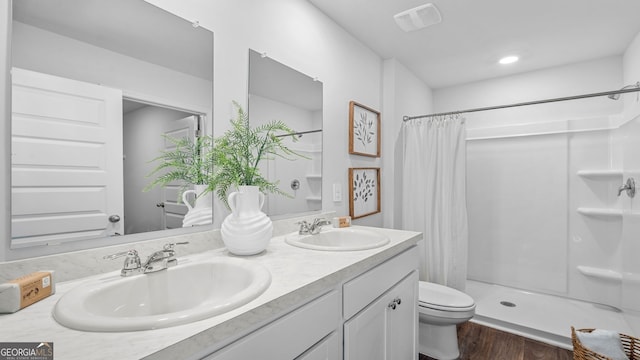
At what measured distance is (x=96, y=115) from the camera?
2.99 feet

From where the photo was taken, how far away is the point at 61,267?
2.69ft

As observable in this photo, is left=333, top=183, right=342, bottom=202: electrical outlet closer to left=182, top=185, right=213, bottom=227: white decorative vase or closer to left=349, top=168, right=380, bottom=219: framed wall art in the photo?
left=349, top=168, right=380, bottom=219: framed wall art

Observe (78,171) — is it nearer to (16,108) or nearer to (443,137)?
(16,108)

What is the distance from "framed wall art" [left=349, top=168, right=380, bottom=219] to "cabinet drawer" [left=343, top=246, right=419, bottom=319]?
0.68 m

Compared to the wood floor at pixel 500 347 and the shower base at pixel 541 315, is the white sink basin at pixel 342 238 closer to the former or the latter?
the wood floor at pixel 500 347

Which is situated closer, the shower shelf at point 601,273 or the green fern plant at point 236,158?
the green fern plant at point 236,158

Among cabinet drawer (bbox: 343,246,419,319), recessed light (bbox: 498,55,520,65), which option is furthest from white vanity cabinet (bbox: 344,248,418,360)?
recessed light (bbox: 498,55,520,65)

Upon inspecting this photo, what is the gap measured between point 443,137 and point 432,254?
1.05 metres

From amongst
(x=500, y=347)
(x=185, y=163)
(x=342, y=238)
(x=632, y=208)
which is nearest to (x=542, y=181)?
(x=632, y=208)

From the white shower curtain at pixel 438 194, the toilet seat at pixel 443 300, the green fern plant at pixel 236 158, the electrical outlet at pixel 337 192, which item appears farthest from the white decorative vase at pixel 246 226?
the white shower curtain at pixel 438 194

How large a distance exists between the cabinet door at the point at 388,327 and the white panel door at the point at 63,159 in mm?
935

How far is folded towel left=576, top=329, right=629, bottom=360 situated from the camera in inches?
50.5

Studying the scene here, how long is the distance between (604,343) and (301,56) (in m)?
2.13

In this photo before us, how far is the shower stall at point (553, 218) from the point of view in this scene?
2.17m
